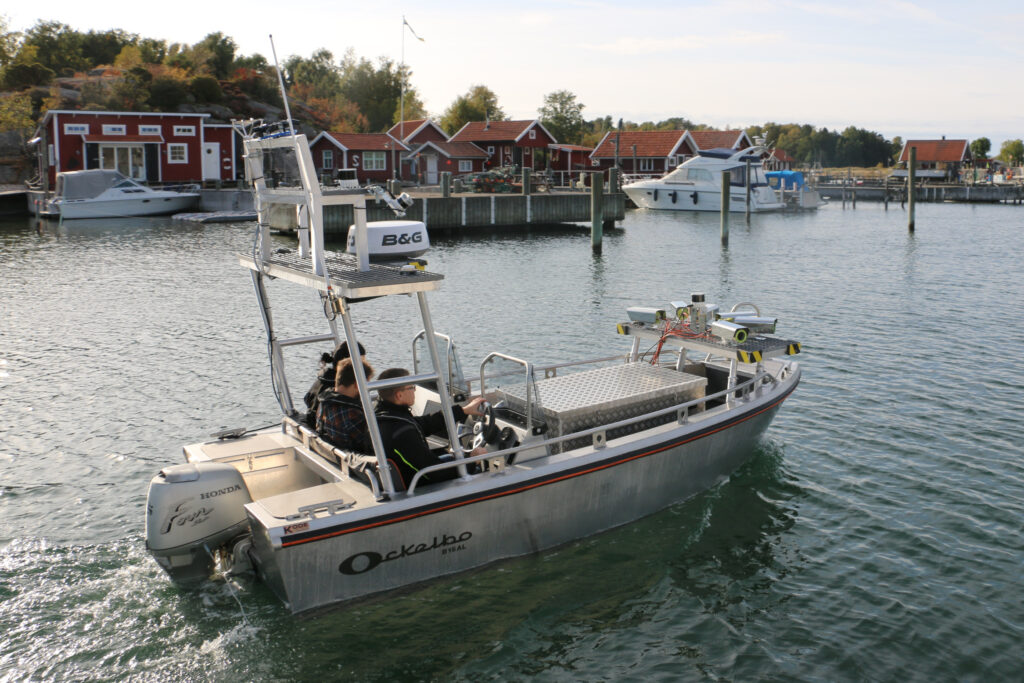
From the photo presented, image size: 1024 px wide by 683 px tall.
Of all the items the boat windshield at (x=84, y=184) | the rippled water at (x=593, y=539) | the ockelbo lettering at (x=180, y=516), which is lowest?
the rippled water at (x=593, y=539)

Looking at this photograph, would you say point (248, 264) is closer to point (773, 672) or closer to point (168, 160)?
point (773, 672)

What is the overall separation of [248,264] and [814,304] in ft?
57.3

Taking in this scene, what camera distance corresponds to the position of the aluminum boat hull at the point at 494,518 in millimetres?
6504

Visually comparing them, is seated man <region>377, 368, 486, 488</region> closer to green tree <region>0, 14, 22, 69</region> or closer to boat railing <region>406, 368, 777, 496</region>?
boat railing <region>406, 368, 777, 496</region>

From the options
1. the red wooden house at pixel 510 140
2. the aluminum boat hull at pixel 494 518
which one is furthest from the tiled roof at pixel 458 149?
the aluminum boat hull at pixel 494 518

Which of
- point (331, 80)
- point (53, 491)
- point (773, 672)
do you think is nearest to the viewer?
point (773, 672)

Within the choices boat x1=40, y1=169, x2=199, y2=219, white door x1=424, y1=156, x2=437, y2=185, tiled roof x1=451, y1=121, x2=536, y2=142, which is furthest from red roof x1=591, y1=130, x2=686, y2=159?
boat x1=40, y1=169, x2=199, y2=219

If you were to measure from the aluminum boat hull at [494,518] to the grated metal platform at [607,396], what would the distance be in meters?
0.34

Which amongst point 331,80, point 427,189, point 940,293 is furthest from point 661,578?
point 331,80

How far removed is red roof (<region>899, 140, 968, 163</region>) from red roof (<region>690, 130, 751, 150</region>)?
34.4 meters

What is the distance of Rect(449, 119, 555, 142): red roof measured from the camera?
68625mm

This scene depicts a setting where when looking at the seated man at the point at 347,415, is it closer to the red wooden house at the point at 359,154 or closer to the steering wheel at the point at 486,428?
the steering wheel at the point at 486,428

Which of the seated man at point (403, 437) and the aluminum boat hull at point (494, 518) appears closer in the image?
the aluminum boat hull at point (494, 518)

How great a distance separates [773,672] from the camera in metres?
6.67
